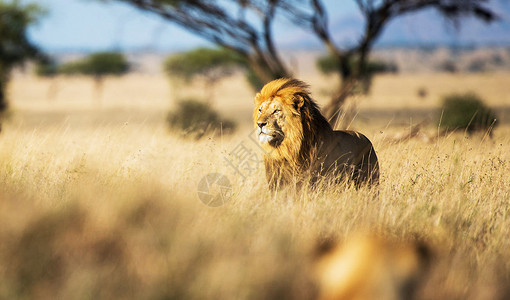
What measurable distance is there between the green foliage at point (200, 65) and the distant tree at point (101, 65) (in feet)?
21.7

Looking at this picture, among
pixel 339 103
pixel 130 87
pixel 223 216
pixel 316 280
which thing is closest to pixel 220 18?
pixel 339 103

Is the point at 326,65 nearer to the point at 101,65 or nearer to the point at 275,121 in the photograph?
the point at 101,65

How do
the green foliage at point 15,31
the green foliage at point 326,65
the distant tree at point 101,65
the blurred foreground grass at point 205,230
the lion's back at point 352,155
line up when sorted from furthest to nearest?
the distant tree at point 101,65 → the green foliage at point 326,65 → the green foliage at point 15,31 → the lion's back at point 352,155 → the blurred foreground grass at point 205,230

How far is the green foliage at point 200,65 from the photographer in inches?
1809

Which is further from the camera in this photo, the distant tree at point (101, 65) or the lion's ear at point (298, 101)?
the distant tree at point (101, 65)

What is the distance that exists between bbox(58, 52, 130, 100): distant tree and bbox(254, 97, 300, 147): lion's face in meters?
51.5

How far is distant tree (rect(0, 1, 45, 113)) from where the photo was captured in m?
19.6

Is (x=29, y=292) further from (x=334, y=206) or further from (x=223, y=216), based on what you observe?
(x=334, y=206)

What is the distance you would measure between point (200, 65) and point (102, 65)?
12.8 m

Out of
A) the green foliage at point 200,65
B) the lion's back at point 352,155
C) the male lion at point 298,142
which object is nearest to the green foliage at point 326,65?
the green foliage at point 200,65

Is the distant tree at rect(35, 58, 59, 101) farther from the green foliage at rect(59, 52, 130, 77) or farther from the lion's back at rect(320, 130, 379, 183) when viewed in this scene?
the lion's back at rect(320, 130, 379, 183)

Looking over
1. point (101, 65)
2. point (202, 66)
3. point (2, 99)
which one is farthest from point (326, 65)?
point (2, 99)

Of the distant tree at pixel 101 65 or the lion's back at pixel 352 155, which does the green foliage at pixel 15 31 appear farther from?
the distant tree at pixel 101 65

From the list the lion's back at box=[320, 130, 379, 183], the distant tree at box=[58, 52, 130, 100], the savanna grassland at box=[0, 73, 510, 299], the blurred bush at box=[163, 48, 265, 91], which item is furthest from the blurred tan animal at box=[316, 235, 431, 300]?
the distant tree at box=[58, 52, 130, 100]
